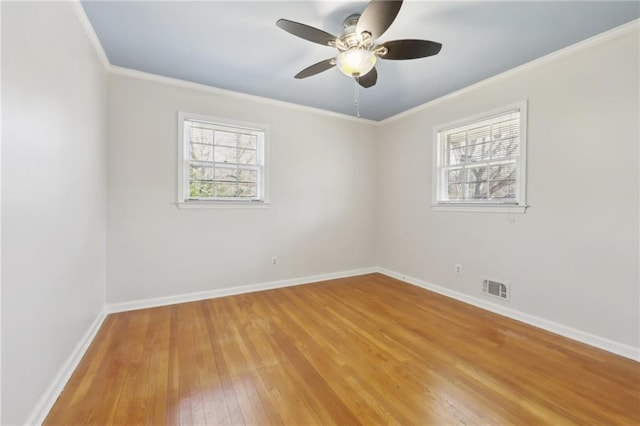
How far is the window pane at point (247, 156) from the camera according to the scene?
3.52 metres

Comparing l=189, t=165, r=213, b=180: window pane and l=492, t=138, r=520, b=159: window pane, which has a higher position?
l=492, t=138, r=520, b=159: window pane

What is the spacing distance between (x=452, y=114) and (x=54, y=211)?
3.94 meters

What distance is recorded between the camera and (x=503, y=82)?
287 cm

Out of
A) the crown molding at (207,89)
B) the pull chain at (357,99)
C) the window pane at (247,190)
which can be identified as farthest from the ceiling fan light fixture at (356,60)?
the window pane at (247,190)

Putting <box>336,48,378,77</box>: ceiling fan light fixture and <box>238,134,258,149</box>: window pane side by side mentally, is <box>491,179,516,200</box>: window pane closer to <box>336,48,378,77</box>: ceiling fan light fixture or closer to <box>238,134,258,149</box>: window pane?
<box>336,48,378,77</box>: ceiling fan light fixture

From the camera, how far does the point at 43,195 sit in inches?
57.6

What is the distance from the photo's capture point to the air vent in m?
2.85

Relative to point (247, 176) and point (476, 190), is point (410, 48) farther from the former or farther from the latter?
point (247, 176)

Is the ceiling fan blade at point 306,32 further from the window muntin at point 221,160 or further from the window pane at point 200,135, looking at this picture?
the window pane at point 200,135

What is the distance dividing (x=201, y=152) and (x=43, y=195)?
6.34 feet

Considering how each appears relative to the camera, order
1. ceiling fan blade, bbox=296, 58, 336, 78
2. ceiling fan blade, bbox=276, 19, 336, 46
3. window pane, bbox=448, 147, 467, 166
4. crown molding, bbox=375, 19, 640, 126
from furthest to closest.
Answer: window pane, bbox=448, 147, 467, 166
ceiling fan blade, bbox=296, 58, 336, 78
crown molding, bbox=375, 19, 640, 126
ceiling fan blade, bbox=276, 19, 336, 46

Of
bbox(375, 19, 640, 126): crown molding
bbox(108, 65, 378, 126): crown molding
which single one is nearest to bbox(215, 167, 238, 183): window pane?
bbox(108, 65, 378, 126): crown molding

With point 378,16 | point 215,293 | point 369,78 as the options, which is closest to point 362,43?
point 378,16

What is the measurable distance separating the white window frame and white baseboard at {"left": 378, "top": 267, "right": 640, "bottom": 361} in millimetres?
2618
